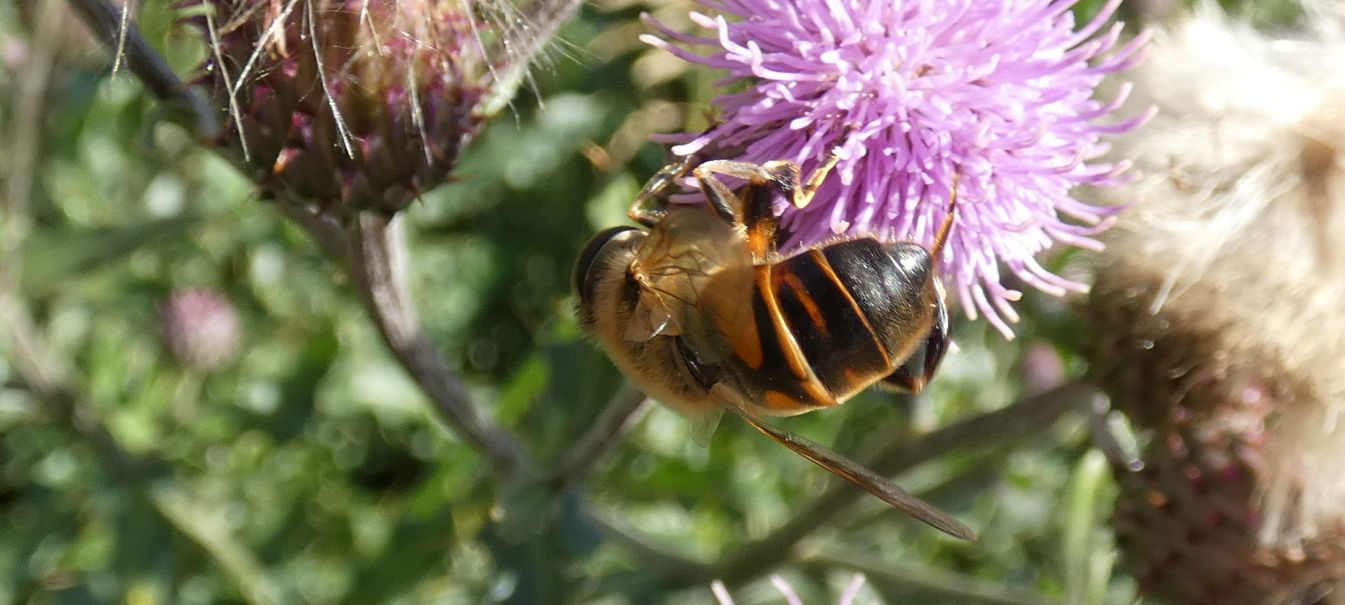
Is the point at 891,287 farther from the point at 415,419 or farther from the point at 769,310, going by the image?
the point at 415,419

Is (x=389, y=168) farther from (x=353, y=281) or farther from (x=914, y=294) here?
(x=914, y=294)

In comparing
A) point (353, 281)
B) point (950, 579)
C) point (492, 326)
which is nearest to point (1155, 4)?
point (950, 579)

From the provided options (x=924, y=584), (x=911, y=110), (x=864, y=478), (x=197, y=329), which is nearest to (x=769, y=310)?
(x=864, y=478)

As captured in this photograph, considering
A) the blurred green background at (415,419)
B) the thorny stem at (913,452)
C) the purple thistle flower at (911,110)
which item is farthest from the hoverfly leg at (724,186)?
the thorny stem at (913,452)

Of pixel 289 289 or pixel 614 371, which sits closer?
pixel 614 371

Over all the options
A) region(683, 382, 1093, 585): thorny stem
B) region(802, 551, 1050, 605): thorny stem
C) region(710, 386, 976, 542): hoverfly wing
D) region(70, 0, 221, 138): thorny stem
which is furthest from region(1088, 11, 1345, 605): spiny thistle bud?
region(70, 0, 221, 138): thorny stem

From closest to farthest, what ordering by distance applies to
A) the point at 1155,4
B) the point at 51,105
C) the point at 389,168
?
1. the point at 389,168
2. the point at 1155,4
3. the point at 51,105
